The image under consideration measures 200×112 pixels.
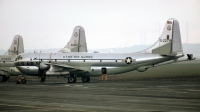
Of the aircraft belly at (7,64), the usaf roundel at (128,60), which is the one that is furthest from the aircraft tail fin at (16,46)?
the usaf roundel at (128,60)

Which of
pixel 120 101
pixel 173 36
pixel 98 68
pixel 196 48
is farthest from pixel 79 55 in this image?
pixel 196 48

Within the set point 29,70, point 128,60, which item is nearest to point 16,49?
point 29,70

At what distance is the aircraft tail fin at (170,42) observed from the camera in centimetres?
6106

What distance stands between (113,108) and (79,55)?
38.1 meters

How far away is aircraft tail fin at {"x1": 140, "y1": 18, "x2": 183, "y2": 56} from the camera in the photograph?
61062 millimetres

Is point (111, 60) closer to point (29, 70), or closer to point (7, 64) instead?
point (29, 70)

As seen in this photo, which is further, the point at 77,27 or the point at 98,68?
the point at 77,27

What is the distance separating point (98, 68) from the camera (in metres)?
63.0

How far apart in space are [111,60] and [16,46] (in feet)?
92.1

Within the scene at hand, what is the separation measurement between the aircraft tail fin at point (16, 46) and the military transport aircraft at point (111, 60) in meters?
17.9

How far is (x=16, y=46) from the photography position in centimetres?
8325

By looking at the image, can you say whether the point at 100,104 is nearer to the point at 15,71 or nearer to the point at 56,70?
the point at 56,70

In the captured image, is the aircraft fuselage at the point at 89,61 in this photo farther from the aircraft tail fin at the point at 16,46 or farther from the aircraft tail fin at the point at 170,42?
the aircraft tail fin at the point at 16,46

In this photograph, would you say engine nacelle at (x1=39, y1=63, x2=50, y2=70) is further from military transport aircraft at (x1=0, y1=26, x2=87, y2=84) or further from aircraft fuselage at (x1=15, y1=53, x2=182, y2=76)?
military transport aircraft at (x1=0, y1=26, x2=87, y2=84)
